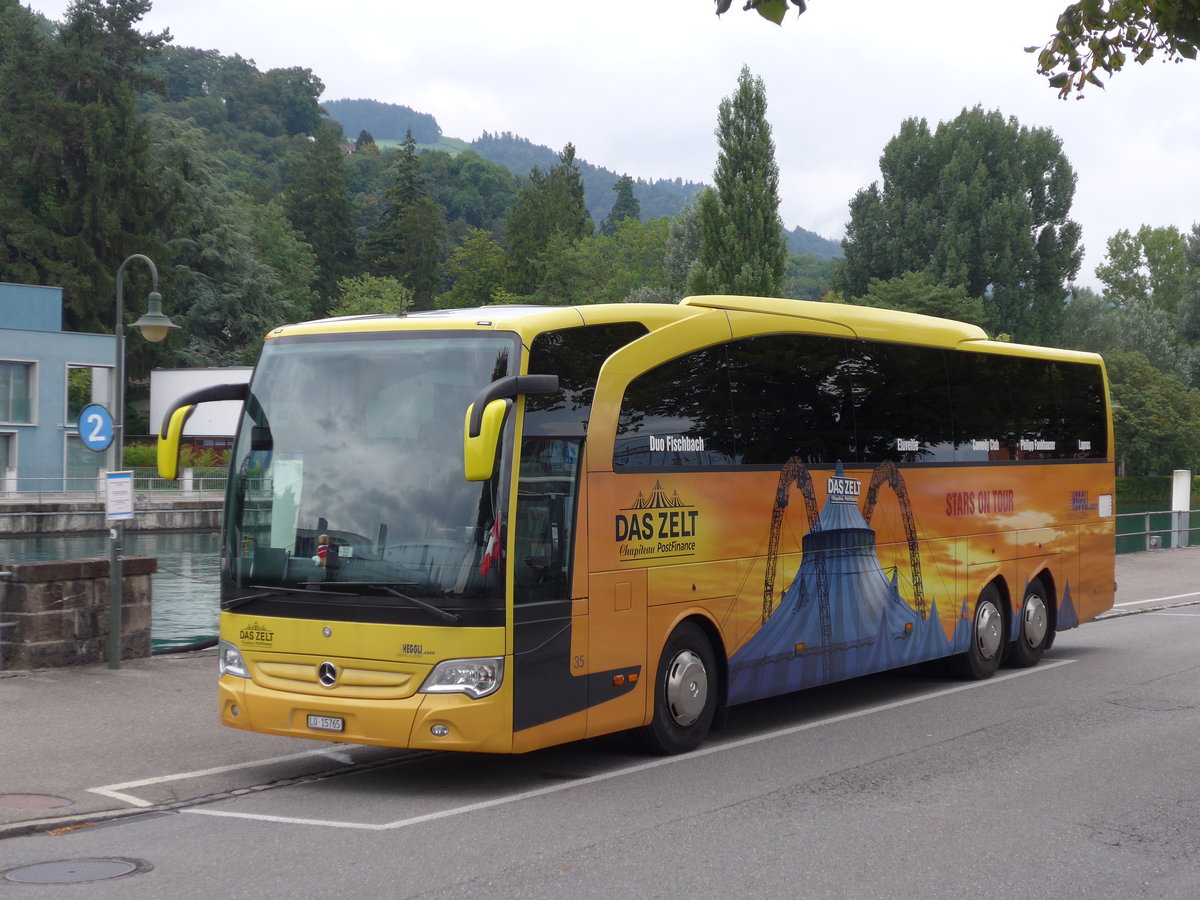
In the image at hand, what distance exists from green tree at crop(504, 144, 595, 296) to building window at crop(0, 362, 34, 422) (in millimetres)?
47567

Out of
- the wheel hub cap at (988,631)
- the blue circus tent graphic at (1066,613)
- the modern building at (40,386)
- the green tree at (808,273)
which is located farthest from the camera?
the green tree at (808,273)

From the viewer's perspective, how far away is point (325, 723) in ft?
29.1

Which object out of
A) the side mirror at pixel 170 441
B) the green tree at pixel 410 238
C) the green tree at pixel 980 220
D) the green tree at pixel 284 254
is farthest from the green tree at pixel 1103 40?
the green tree at pixel 410 238

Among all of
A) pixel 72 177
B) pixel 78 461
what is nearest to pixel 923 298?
pixel 78 461

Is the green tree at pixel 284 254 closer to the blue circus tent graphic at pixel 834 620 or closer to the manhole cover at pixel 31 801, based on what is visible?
the blue circus tent graphic at pixel 834 620

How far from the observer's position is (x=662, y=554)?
10031mm

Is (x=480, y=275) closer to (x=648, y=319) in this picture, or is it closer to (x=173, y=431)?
A: (x=648, y=319)

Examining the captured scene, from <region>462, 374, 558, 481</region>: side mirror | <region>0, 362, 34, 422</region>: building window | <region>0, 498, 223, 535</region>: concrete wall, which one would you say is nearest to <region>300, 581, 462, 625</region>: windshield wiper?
<region>462, 374, 558, 481</region>: side mirror

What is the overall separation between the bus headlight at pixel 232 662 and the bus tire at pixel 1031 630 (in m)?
9.06

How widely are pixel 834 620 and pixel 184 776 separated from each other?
17.8 feet

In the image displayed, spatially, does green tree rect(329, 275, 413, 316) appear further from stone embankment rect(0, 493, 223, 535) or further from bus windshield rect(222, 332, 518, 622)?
bus windshield rect(222, 332, 518, 622)

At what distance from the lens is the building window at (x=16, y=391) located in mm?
64438

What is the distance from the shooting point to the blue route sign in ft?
50.9

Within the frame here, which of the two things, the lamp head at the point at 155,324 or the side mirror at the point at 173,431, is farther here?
the lamp head at the point at 155,324
